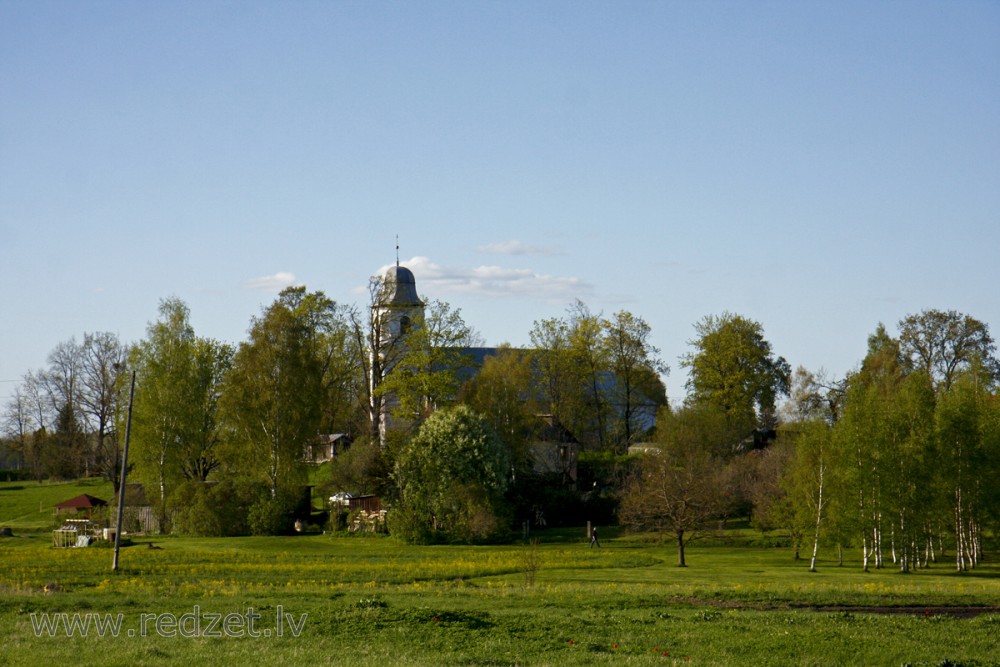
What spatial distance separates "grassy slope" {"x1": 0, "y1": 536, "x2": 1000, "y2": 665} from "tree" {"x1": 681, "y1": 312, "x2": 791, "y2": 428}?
1334 inches

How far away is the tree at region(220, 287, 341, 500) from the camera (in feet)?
222

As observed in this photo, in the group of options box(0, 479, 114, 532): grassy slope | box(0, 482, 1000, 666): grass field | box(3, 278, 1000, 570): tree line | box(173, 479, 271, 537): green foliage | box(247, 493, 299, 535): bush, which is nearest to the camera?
box(0, 482, 1000, 666): grass field

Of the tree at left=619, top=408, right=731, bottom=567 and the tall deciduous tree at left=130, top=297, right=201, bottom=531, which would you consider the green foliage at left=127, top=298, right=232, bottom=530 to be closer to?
the tall deciduous tree at left=130, top=297, right=201, bottom=531

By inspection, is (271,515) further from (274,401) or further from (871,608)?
(871,608)

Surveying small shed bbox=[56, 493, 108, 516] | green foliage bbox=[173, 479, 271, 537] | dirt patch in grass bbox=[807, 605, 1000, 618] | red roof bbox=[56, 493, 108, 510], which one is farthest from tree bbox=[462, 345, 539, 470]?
dirt patch in grass bbox=[807, 605, 1000, 618]

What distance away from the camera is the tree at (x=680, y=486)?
52.5m

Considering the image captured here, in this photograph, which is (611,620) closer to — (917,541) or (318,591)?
(318,591)

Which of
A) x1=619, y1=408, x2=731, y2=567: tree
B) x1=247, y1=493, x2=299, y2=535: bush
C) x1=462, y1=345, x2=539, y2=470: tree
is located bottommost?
x1=247, y1=493, x2=299, y2=535: bush

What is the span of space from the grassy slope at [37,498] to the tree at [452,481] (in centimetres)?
2674

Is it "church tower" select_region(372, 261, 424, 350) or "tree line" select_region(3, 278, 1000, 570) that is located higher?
"church tower" select_region(372, 261, 424, 350)

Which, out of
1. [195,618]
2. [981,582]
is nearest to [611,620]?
[195,618]

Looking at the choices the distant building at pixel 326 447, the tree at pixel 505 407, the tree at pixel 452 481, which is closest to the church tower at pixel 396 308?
the tree at pixel 505 407

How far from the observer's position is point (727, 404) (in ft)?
271

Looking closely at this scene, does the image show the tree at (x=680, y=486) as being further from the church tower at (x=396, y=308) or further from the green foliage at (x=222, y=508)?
the green foliage at (x=222, y=508)
